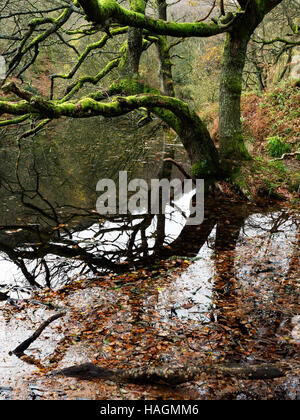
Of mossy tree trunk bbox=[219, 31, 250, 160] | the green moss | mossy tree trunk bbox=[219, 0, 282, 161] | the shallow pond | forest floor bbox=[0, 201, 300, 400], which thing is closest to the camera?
forest floor bbox=[0, 201, 300, 400]

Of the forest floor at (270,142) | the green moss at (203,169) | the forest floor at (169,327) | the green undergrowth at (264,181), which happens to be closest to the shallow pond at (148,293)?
the forest floor at (169,327)

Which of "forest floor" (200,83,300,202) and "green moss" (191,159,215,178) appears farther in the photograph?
"green moss" (191,159,215,178)

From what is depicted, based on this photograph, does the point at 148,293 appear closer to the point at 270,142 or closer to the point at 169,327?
the point at 169,327

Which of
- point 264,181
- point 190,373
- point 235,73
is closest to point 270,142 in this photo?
point 264,181

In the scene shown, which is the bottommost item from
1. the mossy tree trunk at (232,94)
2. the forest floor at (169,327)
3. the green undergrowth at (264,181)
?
the forest floor at (169,327)

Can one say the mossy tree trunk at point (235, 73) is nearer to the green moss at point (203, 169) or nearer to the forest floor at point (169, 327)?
the green moss at point (203, 169)

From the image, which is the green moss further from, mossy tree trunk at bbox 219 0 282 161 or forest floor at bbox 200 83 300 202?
forest floor at bbox 200 83 300 202

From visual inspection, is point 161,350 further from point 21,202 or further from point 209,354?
point 21,202

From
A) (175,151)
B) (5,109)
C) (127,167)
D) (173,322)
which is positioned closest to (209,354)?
(173,322)

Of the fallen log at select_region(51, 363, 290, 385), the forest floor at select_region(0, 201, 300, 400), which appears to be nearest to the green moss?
the forest floor at select_region(0, 201, 300, 400)

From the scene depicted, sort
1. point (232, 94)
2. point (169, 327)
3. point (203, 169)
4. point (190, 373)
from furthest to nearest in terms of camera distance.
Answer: point (203, 169) < point (232, 94) < point (169, 327) < point (190, 373)

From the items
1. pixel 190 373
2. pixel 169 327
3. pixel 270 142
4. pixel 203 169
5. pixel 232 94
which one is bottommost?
pixel 169 327

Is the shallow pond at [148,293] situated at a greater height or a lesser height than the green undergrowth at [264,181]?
lesser

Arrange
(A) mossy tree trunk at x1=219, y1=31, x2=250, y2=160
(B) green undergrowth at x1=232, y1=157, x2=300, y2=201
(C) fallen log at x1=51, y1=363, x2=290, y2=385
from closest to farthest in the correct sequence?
(C) fallen log at x1=51, y1=363, x2=290, y2=385, (A) mossy tree trunk at x1=219, y1=31, x2=250, y2=160, (B) green undergrowth at x1=232, y1=157, x2=300, y2=201
